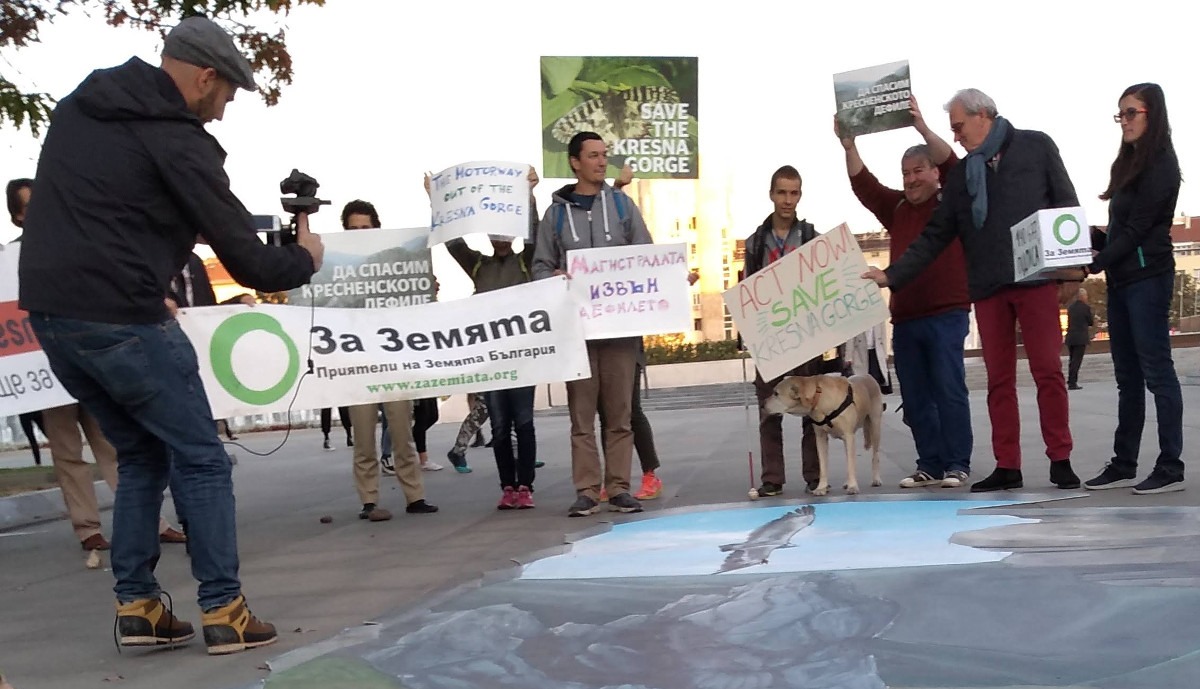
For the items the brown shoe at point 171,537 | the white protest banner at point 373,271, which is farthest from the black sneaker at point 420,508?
the brown shoe at point 171,537

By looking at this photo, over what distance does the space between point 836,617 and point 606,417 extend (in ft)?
12.2

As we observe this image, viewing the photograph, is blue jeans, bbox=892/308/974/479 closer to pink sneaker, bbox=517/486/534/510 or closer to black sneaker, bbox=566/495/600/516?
black sneaker, bbox=566/495/600/516

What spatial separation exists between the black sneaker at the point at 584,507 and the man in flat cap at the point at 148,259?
302cm

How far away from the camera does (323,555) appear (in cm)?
639

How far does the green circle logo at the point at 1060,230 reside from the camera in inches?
246

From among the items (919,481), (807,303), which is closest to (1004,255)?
(807,303)

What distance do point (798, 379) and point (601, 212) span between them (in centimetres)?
158

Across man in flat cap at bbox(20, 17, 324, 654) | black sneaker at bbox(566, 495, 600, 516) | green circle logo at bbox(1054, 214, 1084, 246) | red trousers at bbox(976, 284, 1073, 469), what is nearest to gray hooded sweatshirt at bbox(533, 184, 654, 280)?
black sneaker at bbox(566, 495, 600, 516)

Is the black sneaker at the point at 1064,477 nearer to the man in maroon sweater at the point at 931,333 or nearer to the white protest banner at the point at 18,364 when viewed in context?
the man in maroon sweater at the point at 931,333

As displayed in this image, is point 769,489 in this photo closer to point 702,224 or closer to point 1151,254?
point 1151,254

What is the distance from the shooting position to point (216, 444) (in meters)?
4.20

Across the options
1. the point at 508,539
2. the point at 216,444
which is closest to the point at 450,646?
the point at 216,444

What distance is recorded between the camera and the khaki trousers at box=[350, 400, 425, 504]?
7.64 meters

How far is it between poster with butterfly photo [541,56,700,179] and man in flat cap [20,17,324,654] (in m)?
4.03
